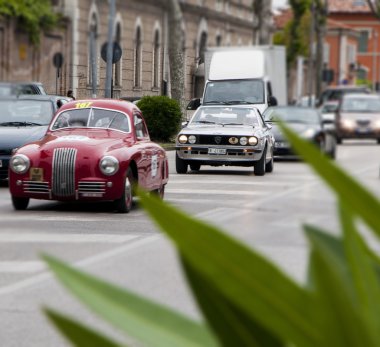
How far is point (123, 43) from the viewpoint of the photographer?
5731cm

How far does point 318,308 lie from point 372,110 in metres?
44.4

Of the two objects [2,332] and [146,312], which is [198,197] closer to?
[2,332]

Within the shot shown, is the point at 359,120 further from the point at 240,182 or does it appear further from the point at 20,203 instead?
the point at 20,203

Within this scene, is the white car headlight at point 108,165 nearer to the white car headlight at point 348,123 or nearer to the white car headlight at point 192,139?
the white car headlight at point 192,139

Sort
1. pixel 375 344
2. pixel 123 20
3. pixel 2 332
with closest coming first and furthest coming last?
pixel 375 344, pixel 2 332, pixel 123 20

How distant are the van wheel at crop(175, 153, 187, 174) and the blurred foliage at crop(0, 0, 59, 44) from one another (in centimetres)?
1759

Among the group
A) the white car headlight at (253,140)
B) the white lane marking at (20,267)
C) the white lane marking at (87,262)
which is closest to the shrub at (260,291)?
the white lane marking at (87,262)

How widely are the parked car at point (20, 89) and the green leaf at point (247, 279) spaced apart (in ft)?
75.8

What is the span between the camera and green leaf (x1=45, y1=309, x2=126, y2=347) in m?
0.98

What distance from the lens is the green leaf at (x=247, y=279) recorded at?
0.94 metres

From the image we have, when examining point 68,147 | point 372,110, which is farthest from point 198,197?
point 372,110

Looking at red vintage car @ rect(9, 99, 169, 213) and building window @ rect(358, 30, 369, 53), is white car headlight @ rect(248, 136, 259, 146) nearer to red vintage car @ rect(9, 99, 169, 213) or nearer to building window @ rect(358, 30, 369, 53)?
red vintage car @ rect(9, 99, 169, 213)

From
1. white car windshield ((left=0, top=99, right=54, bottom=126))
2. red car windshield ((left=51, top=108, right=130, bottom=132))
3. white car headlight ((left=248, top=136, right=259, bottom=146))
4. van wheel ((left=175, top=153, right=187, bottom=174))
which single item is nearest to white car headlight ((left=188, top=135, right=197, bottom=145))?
van wheel ((left=175, top=153, right=187, bottom=174))

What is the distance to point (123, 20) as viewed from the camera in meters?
56.7
